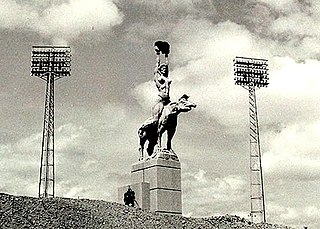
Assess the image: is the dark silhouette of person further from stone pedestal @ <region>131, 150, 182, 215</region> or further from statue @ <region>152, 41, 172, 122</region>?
statue @ <region>152, 41, 172, 122</region>

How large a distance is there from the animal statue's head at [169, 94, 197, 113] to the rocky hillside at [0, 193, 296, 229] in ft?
16.4

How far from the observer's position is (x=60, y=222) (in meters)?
22.2

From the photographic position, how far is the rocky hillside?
71.9 ft

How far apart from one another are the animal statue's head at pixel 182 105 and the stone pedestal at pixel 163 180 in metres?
1.95

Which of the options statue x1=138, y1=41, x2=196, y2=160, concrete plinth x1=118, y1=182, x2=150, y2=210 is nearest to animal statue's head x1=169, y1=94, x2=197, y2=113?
statue x1=138, y1=41, x2=196, y2=160

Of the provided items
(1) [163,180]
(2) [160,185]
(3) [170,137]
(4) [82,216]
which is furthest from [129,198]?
(4) [82,216]

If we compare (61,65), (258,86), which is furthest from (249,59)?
(61,65)

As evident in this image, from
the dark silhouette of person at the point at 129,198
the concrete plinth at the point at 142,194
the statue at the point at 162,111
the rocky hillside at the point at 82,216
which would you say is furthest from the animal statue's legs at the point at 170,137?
the rocky hillside at the point at 82,216

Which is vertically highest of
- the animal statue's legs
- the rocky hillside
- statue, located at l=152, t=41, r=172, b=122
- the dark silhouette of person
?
statue, located at l=152, t=41, r=172, b=122

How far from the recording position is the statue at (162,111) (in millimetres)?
28734

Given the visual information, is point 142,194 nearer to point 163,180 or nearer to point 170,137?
point 163,180

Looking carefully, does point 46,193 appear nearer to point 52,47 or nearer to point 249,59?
point 52,47

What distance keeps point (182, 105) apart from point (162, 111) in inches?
42.8

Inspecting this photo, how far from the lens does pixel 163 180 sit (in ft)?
92.8
